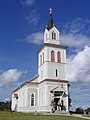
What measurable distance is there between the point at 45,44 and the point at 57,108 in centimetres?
1271

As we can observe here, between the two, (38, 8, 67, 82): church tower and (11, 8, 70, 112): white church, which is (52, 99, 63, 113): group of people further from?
(38, 8, 67, 82): church tower

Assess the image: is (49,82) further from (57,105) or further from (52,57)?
(52,57)

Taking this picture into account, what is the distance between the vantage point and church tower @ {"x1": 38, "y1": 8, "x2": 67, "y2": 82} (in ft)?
145

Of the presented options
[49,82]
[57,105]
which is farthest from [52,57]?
[57,105]

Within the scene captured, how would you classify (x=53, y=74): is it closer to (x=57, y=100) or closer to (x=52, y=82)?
(x=52, y=82)

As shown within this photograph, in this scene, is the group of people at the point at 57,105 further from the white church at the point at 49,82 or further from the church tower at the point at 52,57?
the church tower at the point at 52,57

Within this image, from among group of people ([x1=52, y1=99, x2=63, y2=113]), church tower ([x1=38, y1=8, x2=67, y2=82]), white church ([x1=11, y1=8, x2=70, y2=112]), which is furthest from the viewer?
church tower ([x1=38, y1=8, x2=67, y2=82])

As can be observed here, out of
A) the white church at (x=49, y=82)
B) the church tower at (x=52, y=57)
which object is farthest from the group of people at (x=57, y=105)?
the church tower at (x=52, y=57)

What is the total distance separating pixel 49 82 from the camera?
Result: 140 ft

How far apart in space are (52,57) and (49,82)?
5534 mm

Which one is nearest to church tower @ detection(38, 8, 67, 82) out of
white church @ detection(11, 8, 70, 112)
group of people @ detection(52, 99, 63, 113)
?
white church @ detection(11, 8, 70, 112)

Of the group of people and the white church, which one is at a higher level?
the white church

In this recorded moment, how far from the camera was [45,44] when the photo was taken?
149 feet

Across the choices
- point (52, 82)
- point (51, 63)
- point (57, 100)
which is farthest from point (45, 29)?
point (57, 100)
